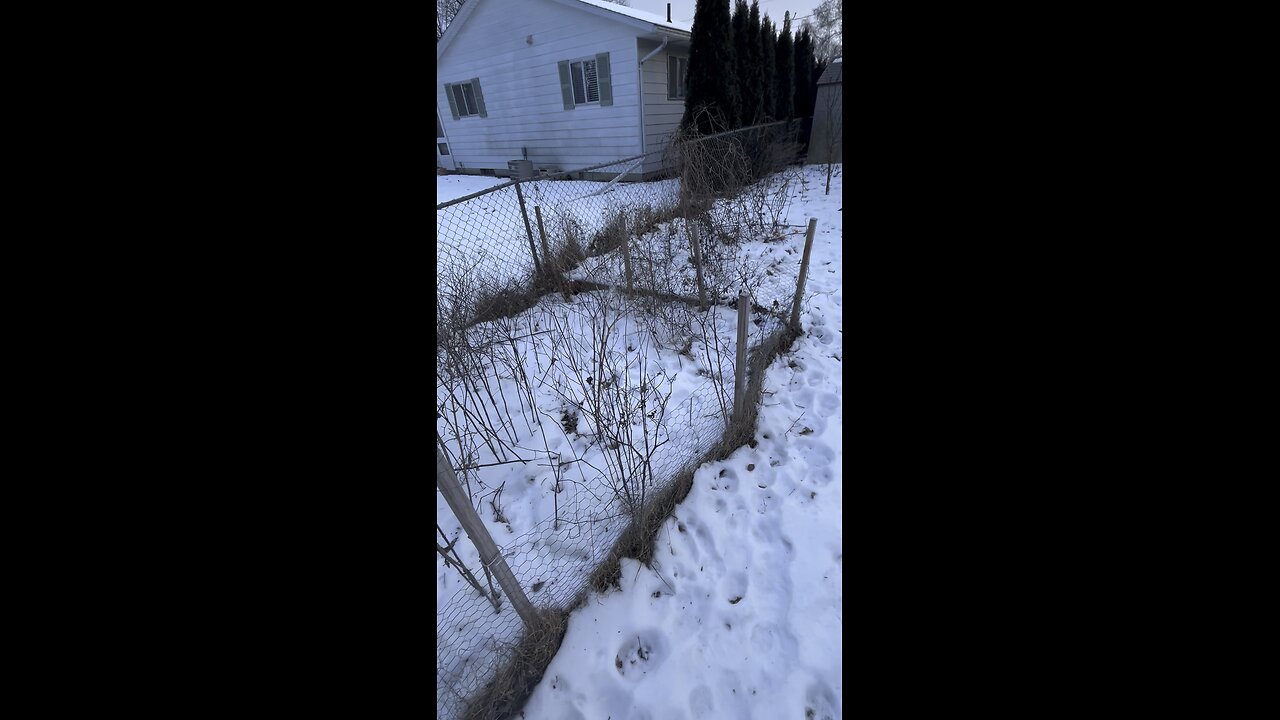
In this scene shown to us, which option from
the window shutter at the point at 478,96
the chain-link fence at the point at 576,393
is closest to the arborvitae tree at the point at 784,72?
the chain-link fence at the point at 576,393

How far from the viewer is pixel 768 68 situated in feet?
32.0

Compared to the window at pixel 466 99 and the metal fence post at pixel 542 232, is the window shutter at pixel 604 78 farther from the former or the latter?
Answer: the metal fence post at pixel 542 232

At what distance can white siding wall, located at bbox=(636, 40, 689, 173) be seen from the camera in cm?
935

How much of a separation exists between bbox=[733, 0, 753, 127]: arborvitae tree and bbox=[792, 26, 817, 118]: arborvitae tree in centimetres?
340

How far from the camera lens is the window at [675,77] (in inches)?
389

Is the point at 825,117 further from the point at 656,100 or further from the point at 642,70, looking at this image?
the point at 642,70

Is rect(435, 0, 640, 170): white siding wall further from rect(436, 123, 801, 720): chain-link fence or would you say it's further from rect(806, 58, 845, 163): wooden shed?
rect(436, 123, 801, 720): chain-link fence

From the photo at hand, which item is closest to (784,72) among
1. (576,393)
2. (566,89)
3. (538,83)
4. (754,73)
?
(754,73)

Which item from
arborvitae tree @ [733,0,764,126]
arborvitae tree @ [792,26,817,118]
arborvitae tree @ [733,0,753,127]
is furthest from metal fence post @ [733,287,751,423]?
arborvitae tree @ [792,26,817,118]

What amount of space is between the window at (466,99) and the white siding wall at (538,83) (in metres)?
0.14
